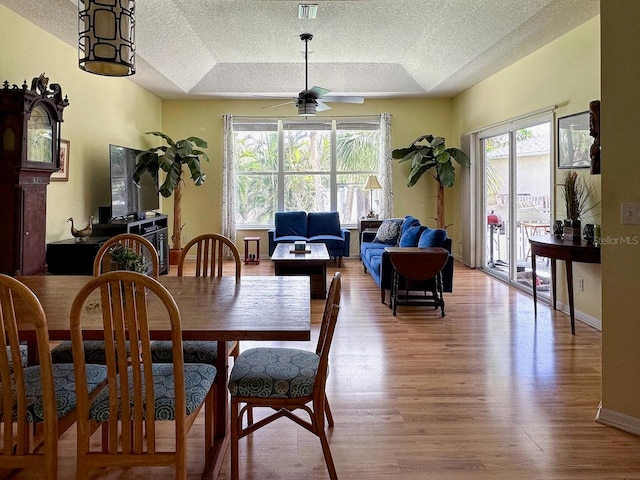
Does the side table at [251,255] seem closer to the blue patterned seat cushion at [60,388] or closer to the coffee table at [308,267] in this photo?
the coffee table at [308,267]

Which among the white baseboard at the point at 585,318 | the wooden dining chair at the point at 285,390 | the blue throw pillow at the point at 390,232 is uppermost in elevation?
the blue throw pillow at the point at 390,232

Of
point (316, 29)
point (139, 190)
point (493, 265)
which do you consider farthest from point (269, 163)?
point (493, 265)

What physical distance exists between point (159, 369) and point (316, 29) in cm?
482

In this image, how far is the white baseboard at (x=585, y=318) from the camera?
4.38 meters

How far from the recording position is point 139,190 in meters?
6.96

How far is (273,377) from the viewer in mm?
2027

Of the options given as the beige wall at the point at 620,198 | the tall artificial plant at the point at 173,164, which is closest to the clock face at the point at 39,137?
the tall artificial plant at the point at 173,164

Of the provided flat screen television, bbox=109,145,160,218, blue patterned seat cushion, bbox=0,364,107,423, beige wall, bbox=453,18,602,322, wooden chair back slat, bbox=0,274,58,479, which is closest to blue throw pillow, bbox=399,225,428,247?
beige wall, bbox=453,18,602,322

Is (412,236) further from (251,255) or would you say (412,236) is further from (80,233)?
(80,233)

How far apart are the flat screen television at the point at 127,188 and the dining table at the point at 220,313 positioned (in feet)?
11.9

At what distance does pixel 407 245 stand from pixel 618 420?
11.2ft

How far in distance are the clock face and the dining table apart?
173 cm

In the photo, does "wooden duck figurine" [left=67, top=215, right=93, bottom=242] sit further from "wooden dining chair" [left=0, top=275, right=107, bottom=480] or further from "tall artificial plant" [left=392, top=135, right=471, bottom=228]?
"tall artificial plant" [left=392, top=135, right=471, bottom=228]

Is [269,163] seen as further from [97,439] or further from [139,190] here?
[97,439]
